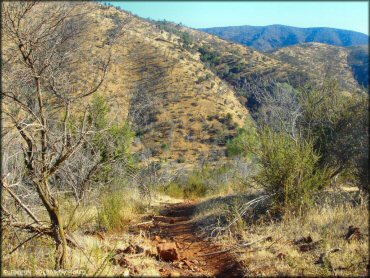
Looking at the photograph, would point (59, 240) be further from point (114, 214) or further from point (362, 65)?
point (362, 65)

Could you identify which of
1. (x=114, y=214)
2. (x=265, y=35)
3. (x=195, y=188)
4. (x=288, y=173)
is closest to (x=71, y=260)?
(x=114, y=214)

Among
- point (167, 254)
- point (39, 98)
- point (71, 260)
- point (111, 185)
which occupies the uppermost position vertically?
point (39, 98)

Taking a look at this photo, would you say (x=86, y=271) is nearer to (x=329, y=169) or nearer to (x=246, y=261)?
(x=246, y=261)

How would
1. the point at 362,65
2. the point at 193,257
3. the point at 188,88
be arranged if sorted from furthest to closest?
the point at 188,88 → the point at 362,65 → the point at 193,257

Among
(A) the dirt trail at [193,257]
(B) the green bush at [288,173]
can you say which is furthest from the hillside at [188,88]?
(B) the green bush at [288,173]

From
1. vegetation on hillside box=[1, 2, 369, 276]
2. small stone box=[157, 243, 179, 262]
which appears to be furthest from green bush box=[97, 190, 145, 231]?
small stone box=[157, 243, 179, 262]

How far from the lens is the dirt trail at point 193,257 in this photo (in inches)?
194

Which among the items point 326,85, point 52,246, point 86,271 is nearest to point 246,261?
point 86,271

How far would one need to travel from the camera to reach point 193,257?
5.75 m

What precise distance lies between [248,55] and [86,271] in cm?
6387

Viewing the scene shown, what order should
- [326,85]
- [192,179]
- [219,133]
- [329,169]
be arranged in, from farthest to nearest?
[219,133] → [192,179] → [326,85] → [329,169]

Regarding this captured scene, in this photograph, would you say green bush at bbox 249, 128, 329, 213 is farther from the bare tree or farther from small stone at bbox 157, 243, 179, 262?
the bare tree

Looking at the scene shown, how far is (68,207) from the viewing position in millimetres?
7500

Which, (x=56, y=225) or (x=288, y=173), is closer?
(x=56, y=225)
